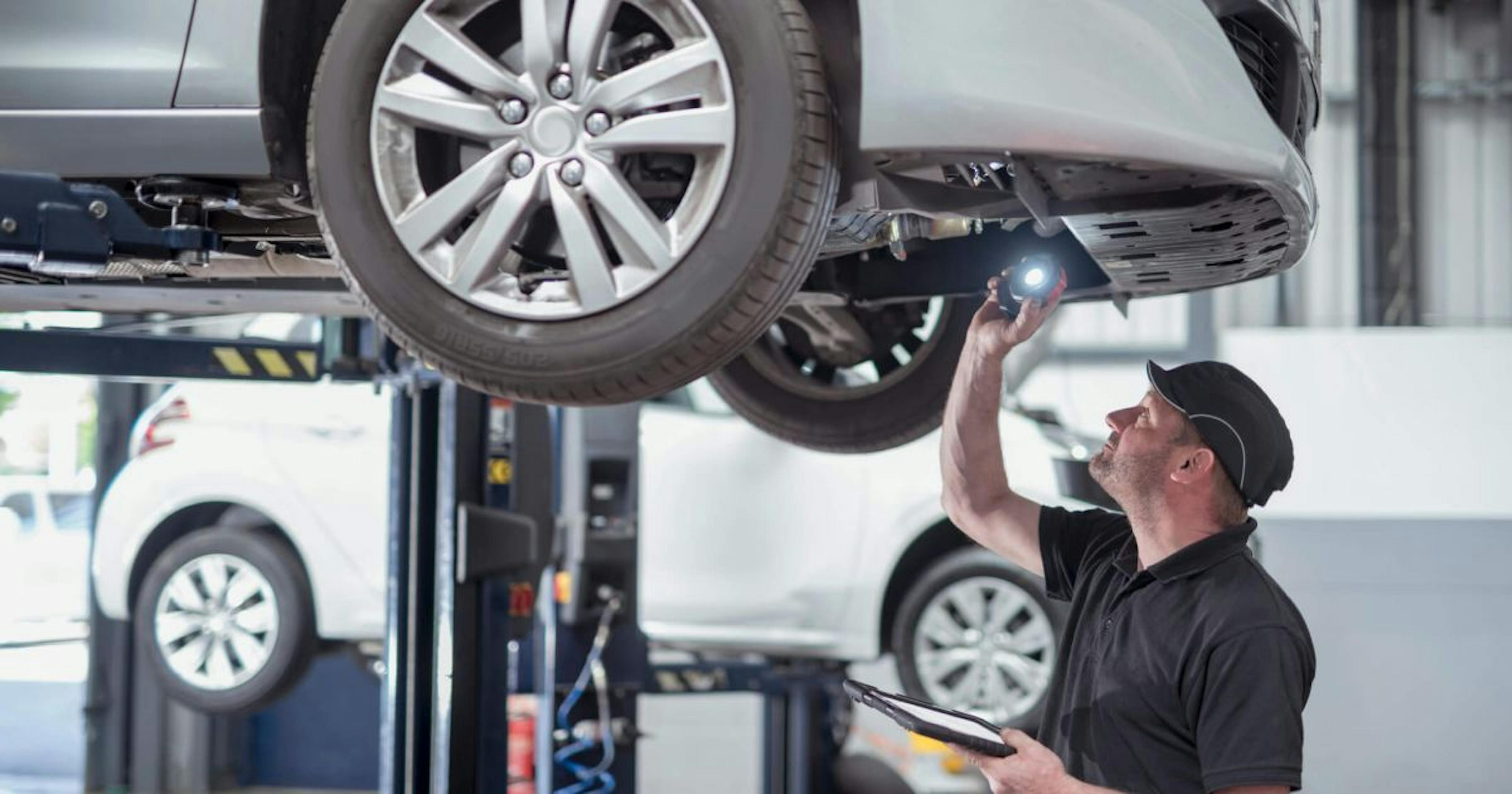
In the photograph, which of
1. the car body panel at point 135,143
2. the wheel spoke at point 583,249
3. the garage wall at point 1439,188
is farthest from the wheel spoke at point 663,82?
the garage wall at point 1439,188

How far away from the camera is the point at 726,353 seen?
1.69 meters

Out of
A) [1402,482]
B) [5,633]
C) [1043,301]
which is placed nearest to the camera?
[1043,301]

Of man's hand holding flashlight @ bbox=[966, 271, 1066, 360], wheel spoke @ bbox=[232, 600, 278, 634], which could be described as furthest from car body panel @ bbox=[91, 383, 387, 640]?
man's hand holding flashlight @ bbox=[966, 271, 1066, 360]

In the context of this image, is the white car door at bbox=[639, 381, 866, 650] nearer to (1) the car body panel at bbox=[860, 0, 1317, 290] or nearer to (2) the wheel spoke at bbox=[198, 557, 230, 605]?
(2) the wheel spoke at bbox=[198, 557, 230, 605]

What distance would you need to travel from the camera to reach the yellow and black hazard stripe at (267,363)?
3051 mm

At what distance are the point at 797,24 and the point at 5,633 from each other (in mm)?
5801

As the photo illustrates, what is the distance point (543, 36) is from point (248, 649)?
13.3ft

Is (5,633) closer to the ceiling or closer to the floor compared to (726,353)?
closer to the floor

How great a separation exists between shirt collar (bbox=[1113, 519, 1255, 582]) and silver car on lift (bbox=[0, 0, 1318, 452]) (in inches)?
15.1

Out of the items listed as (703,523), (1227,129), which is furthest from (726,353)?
(703,523)

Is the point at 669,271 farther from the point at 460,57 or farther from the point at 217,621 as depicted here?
the point at 217,621

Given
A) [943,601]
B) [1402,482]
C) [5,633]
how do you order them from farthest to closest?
[1402,482] → [5,633] → [943,601]

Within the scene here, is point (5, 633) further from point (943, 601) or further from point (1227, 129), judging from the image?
point (1227, 129)

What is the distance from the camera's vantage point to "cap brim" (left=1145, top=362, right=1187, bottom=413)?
2027mm
